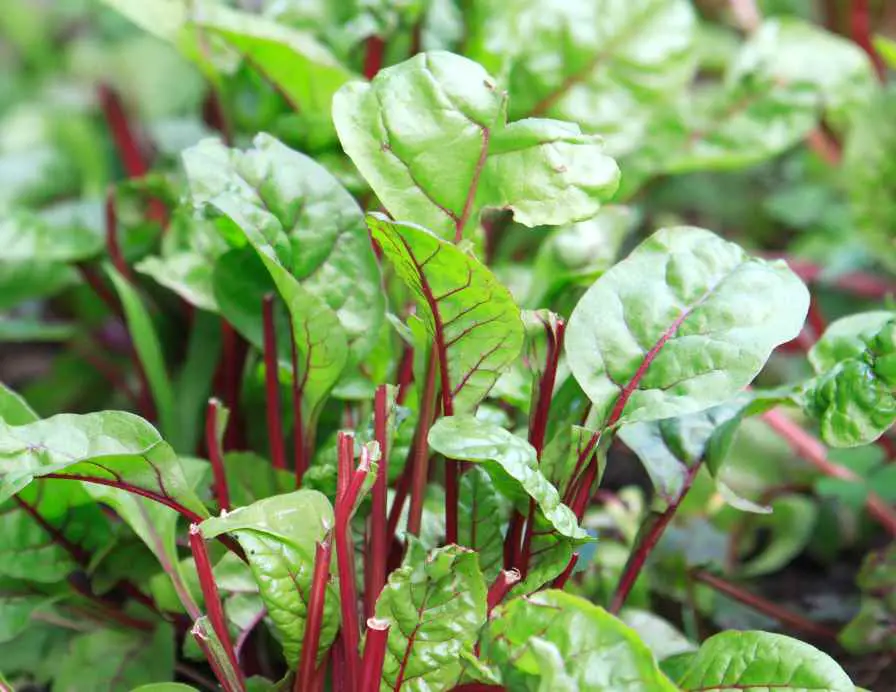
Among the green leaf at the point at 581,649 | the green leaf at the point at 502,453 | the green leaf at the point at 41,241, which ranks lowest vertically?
the green leaf at the point at 41,241

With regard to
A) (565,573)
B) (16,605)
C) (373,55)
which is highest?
(373,55)

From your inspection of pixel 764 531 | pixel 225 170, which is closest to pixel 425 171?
pixel 225 170

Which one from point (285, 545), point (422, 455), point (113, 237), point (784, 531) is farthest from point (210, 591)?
point (784, 531)

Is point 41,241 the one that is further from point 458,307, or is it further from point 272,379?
point 458,307

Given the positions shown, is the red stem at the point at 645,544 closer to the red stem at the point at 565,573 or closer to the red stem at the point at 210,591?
the red stem at the point at 565,573

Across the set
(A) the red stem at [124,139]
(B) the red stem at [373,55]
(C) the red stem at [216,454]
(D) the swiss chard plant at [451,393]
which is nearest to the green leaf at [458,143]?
(D) the swiss chard plant at [451,393]

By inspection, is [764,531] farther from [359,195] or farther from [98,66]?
[98,66]
